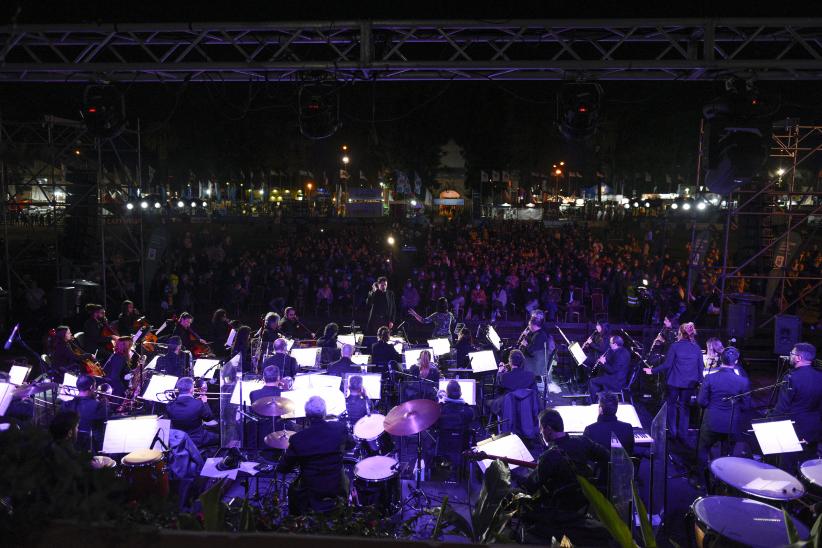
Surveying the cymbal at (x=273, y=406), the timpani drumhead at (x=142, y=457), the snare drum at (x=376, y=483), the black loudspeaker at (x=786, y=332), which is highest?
the black loudspeaker at (x=786, y=332)

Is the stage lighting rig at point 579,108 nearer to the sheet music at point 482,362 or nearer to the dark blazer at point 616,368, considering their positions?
the dark blazer at point 616,368

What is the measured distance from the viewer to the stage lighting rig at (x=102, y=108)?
870 centimetres

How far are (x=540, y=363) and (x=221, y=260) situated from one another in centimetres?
1371

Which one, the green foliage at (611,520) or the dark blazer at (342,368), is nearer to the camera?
the green foliage at (611,520)

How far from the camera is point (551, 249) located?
2177 centimetres

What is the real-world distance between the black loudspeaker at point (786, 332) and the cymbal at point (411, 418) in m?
9.05

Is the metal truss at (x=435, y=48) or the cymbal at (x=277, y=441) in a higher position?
the metal truss at (x=435, y=48)

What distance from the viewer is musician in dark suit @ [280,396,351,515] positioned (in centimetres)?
503

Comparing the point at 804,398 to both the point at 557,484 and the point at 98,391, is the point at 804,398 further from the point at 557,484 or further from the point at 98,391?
the point at 98,391

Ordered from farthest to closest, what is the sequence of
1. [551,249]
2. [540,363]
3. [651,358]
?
[551,249] < [651,358] < [540,363]

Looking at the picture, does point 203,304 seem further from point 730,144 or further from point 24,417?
point 730,144

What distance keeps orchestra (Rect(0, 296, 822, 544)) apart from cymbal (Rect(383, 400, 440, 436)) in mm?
11

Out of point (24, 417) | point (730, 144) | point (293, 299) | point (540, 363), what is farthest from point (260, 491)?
point (293, 299)

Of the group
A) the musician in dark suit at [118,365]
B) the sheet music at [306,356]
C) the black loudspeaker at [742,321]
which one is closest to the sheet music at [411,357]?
the sheet music at [306,356]
